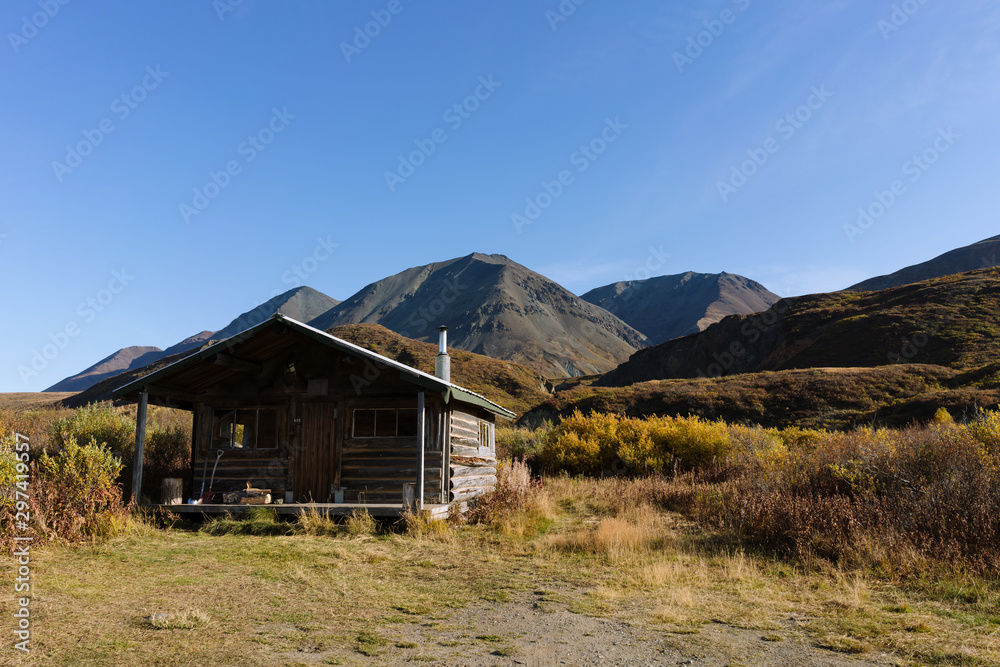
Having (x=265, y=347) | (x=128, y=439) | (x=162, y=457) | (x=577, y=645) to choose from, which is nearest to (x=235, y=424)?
(x=265, y=347)

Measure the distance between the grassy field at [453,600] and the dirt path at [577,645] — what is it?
33 mm

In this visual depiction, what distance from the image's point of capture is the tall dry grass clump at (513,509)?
1237 cm

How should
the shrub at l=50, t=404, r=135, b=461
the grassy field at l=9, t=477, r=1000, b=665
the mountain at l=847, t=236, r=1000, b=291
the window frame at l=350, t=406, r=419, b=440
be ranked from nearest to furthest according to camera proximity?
the grassy field at l=9, t=477, r=1000, b=665 → the window frame at l=350, t=406, r=419, b=440 → the shrub at l=50, t=404, r=135, b=461 → the mountain at l=847, t=236, r=1000, b=291

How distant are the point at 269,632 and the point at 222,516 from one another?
8.06 metres

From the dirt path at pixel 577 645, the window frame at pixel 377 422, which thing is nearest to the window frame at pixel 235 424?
the window frame at pixel 377 422

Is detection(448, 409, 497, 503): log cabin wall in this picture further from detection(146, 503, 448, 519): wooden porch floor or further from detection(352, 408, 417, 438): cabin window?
detection(146, 503, 448, 519): wooden porch floor

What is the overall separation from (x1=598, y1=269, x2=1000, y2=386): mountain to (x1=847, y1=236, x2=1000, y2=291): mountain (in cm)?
7647

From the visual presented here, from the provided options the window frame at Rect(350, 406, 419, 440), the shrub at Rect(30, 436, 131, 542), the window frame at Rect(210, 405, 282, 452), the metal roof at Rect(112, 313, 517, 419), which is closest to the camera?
the shrub at Rect(30, 436, 131, 542)

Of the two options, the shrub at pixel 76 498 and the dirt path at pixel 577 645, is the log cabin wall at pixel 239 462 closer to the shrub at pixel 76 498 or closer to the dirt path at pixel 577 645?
the shrub at pixel 76 498

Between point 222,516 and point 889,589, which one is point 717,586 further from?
point 222,516

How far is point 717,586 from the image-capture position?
771 cm

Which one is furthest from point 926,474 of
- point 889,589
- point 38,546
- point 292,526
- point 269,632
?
point 38,546

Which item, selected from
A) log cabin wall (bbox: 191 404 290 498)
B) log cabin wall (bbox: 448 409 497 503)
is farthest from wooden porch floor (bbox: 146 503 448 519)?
log cabin wall (bbox: 448 409 497 503)

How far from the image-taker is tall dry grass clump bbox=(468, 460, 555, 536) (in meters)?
12.4
